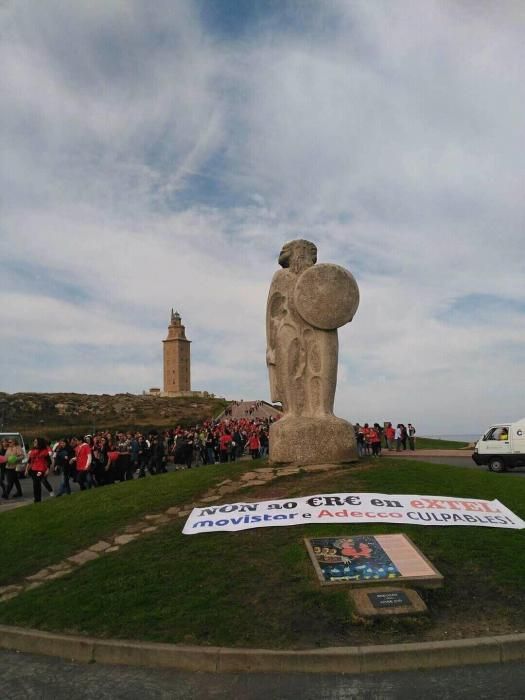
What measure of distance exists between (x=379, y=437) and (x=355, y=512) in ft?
56.3

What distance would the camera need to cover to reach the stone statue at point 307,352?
11.3 meters

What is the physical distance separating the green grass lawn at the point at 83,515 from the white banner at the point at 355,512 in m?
1.41

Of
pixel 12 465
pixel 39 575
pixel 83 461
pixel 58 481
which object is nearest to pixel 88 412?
pixel 58 481

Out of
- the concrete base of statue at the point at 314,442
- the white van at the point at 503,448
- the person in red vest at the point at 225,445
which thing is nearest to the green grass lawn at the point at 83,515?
the concrete base of statue at the point at 314,442

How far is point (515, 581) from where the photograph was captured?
610cm

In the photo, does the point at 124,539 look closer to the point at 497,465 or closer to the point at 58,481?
the point at 58,481

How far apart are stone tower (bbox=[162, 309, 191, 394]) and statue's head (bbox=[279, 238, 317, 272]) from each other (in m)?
101

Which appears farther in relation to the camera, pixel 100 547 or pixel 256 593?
pixel 100 547

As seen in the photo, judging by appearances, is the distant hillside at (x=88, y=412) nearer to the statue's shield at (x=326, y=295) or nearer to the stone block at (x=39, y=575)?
the statue's shield at (x=326, y=295)

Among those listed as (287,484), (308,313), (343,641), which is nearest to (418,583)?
(343,641)

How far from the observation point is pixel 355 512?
26.1ft

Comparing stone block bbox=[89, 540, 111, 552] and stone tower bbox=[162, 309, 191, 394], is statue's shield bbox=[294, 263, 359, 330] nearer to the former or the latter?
stone block bbox=[89, 540, 111, 552]

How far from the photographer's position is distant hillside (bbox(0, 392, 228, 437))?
5466 centimetres

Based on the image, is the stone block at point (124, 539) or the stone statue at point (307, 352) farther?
the stone statue at point (307, 352)
